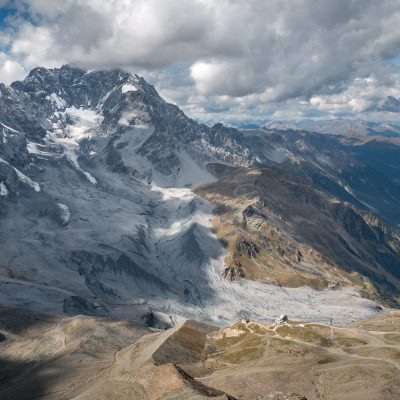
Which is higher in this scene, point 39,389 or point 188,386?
point 188,386

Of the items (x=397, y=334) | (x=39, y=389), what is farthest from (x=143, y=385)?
(x=397, y=334)

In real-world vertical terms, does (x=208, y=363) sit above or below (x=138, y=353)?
below

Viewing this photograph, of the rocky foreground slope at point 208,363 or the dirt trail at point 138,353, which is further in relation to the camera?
the dirt trail at point 138,353

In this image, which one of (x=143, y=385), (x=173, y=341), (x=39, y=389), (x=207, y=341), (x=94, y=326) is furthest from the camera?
(x=94, y=326)

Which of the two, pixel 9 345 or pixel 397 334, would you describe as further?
pixel 9 345

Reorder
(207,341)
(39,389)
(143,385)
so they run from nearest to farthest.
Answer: (143,385) → (39,389) → (207,341)

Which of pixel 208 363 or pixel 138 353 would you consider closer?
pixel 208 363

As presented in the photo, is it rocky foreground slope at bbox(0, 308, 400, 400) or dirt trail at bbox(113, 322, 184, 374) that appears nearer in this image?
rocky foreground slope at bbox(0, 308, 400, 400)

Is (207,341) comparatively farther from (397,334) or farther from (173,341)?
(397,334)
